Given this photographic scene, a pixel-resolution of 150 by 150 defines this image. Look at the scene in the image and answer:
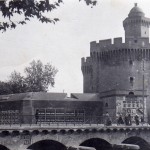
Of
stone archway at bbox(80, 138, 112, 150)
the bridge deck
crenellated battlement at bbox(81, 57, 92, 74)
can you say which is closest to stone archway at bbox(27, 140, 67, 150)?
the bridge deck

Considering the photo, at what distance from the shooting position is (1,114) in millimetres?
44656

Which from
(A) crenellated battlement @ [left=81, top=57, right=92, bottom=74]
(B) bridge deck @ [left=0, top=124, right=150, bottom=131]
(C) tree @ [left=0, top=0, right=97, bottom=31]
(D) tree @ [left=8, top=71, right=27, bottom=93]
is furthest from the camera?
(D) tree @ [left=8, top=71, right=27, bottom=93]

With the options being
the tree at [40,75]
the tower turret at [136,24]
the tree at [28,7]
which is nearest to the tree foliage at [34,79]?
the tree at [40,75]

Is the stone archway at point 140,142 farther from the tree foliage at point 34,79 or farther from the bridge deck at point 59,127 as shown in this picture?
the tree foliage at point 34,79

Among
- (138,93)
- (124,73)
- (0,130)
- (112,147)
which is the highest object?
(124,73)

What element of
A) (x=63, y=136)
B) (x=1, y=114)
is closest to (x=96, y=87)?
(x=1, y=114)

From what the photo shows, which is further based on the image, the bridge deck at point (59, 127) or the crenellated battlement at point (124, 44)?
the crenellated battlement at point (124, 44)

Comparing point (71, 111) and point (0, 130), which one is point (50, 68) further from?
point (0, 130)

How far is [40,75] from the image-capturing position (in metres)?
70.0

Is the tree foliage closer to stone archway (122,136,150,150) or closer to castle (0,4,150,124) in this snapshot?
castle (0,4,150,124)

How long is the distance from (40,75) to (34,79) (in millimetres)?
1555

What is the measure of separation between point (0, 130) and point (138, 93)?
23.4 meters

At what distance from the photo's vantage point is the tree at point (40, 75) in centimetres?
6886

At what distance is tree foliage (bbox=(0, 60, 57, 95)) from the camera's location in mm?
67044
